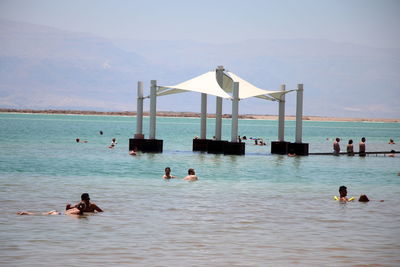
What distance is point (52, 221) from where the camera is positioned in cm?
1944

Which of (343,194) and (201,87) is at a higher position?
(201,87)

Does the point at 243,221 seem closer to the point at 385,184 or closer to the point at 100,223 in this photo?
the point at 100,223

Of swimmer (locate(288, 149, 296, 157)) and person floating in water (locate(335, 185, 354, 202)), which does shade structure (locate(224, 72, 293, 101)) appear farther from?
person floating in water (locate(335, 185, 354, 202))

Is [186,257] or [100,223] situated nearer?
[186,257]

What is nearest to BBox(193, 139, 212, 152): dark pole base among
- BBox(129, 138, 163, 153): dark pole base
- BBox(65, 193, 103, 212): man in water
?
BBox(129, 138, 163, 153): dark pole base

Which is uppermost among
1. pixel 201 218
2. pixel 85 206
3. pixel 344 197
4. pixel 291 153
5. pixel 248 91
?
pixel 248 91

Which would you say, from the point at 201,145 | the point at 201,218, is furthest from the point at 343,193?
the point at 201,145

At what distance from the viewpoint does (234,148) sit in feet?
144

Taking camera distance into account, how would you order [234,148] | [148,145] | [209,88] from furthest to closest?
[148,145] → [209,88] → [234,148]

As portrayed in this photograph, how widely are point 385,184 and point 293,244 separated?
1590cm

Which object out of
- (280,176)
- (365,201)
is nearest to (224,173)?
(280,176)

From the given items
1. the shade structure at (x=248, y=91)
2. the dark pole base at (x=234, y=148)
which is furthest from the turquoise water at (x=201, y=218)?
the shade structure at (x=248, y=91)

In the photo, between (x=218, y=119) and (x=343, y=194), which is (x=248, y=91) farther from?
(x=343, y=194)

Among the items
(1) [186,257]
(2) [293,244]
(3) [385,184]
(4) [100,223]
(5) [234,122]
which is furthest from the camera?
(5) [234,122]
